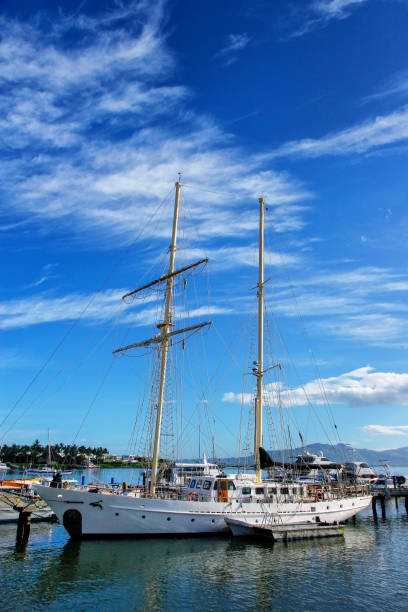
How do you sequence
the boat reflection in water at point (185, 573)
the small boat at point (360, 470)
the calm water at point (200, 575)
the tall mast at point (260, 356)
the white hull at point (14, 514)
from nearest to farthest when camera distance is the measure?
the calm water at point (200, 575)
the boat reflection in water at point (185, 573)
the white hull at point (14, 514)
the tall mast at point (260, 356)
the small boat at point (360, 470)

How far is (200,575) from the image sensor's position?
21.9 meters

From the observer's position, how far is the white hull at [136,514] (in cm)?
2841

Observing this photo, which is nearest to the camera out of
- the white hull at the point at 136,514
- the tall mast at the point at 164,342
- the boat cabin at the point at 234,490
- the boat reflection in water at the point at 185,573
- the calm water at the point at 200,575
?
the calm water at the point at 200,575

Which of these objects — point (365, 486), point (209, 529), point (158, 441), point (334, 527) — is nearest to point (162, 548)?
point (209, 529)

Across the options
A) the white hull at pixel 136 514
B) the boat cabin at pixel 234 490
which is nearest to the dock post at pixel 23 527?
the white hull at pixel 136 514

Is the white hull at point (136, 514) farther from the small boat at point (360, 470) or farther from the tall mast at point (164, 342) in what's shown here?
the small boat at point (360, 470)

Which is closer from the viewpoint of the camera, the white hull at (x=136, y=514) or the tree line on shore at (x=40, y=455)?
the white hull at (x=136, y=514)

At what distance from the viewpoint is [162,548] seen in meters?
26.8

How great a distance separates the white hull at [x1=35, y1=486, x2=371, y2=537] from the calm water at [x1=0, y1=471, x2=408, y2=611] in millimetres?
820

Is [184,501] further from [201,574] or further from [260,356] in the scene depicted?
[260,356]

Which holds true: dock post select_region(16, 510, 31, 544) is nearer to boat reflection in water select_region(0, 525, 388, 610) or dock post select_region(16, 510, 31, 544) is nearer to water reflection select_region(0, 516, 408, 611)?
water reflection select_region(0, 516, 408, 611)

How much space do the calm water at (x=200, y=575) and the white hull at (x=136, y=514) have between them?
0.82 meters

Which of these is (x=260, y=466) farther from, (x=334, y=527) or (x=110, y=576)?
(x=110, y=576)

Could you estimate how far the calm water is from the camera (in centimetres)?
1817
